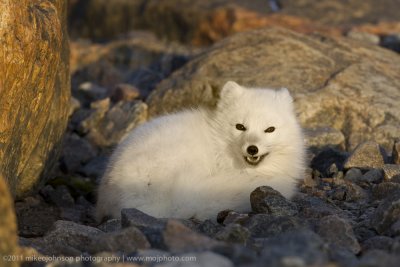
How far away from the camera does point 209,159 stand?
5.60m

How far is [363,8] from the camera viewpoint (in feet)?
43.0

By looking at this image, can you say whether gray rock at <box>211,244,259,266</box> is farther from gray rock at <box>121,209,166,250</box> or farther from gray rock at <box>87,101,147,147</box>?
gray rock at <box>87,101,147,147</box>

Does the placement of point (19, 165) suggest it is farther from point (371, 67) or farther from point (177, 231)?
point (371, 67)

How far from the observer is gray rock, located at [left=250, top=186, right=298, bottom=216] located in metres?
4.93

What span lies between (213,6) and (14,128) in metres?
8.80

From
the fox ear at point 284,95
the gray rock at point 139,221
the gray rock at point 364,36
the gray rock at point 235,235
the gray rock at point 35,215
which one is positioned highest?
the gray rock at point 364,36

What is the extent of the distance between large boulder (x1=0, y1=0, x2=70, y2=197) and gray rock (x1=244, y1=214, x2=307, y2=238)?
74.7 inches

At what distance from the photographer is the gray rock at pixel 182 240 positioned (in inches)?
139

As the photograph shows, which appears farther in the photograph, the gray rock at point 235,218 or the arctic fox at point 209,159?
the arctic fox at point 209,159

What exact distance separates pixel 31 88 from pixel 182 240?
7.87 feet

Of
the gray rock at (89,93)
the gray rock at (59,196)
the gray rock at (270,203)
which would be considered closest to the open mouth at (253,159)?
the gray rock at (270,203)

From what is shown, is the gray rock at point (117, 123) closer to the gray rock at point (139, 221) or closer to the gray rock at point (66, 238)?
the gray rock at point (66, 238)

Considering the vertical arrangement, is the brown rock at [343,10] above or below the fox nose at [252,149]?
above

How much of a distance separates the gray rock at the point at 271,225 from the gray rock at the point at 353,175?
1.93m
